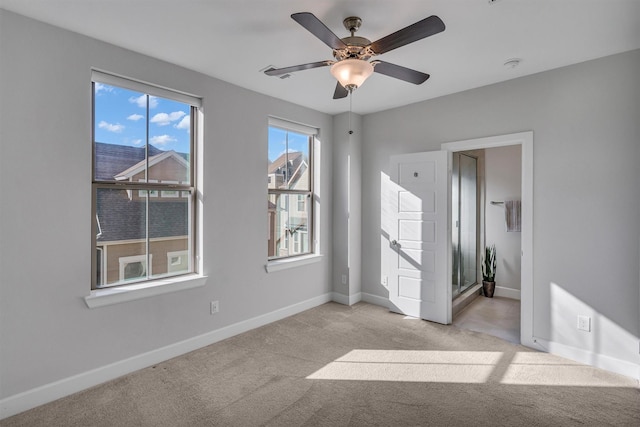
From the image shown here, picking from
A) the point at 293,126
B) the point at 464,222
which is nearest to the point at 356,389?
the point at 293,126

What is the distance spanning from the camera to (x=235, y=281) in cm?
347

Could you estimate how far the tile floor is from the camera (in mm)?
3566

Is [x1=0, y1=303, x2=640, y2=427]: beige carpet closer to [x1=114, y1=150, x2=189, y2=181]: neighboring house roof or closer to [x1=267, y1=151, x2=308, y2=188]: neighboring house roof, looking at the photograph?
[x1=114, y1=150, x2=189, y2=181]: neighboring house roof

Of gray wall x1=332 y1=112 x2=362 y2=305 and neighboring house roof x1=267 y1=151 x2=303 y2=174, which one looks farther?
gray wall x1=332 y1=112 x2=362 y2=305

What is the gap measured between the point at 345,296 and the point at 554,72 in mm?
3354

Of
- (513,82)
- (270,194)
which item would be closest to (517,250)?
(513,82)

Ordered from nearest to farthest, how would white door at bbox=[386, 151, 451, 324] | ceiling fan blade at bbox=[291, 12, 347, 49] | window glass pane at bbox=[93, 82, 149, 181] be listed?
ceiling fan blade at bbox=[291, 12, 347, 49] → window glass pane at bbox=[93, 82, 149, 181] → white door at bbox=[386, 151, 451, 324]

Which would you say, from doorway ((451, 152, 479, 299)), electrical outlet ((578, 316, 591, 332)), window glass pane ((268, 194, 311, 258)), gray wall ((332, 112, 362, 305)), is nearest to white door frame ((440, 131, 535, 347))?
electrical outlet ((578, 316, 591, 332))

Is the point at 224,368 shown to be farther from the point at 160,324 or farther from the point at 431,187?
the point at 431,187

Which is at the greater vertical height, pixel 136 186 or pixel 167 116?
pixel 167 116

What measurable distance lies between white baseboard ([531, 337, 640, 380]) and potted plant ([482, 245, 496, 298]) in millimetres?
1778

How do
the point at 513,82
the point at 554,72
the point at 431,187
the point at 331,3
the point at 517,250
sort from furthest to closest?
1. the point at 517,250
2. the point at 431,187
3. the point at 513,82
4. the point at 554,72
5. the point at 331,3

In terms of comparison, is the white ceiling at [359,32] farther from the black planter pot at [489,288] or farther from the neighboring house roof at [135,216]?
the black planter pot at [489,288]

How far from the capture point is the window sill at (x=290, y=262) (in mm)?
3829
